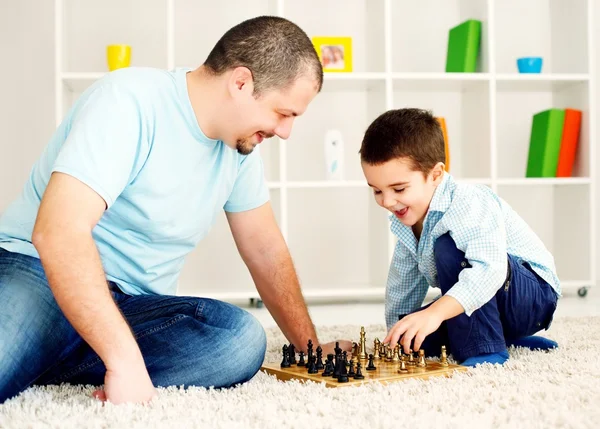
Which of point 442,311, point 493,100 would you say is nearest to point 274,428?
point 442,311

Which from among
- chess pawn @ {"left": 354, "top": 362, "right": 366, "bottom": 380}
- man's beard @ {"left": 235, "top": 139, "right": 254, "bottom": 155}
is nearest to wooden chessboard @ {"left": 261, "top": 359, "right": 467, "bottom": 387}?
chess pawn @ {"left": 354, "top": 362, "right": 366, "bottom": 380}

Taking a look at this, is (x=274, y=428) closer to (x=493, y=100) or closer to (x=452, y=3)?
(x=493, y=100)

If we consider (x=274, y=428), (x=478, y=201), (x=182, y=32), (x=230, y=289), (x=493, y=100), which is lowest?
(x=230, y=289)

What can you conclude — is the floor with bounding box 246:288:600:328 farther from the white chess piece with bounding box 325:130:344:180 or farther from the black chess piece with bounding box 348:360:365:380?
the black chess piece with bounding box 348:360:365:380

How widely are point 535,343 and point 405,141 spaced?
0.64 meters

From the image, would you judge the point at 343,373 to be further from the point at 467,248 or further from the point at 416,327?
the point at 467,248

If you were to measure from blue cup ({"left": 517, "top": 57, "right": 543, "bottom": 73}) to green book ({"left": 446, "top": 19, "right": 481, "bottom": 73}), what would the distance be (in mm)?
218

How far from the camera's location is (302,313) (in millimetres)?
1962

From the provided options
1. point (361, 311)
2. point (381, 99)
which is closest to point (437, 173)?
point (361, 311)

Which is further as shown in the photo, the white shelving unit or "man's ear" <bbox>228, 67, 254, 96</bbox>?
the white shelving unit

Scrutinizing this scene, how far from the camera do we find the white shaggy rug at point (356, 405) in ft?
4.04

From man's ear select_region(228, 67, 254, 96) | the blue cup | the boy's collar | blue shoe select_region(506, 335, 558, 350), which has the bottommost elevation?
blue shoe select_region(506, 335, 558, 350)

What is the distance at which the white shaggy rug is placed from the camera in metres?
1.23

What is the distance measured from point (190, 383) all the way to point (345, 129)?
257cm
